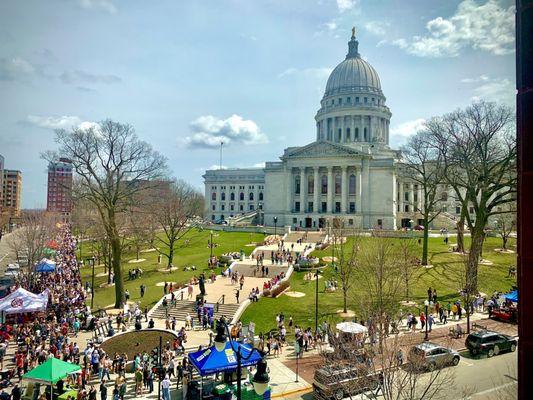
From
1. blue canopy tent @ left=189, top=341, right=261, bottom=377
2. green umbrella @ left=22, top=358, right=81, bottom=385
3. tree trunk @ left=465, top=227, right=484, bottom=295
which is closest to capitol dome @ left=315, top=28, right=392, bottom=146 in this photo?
tree trunk @ left=465, top=227, right=484, bottom=295

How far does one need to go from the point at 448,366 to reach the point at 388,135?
97962 mm

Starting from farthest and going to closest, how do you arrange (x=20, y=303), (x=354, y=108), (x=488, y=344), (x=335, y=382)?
(x=354, y=108) → (x=20, y=303) → (x=488, y=344) → (x=335, y=382)

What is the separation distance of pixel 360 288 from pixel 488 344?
499 inches

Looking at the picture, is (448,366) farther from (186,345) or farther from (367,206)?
(367,206)

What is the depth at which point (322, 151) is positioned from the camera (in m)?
87.8

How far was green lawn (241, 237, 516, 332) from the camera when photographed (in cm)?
3184

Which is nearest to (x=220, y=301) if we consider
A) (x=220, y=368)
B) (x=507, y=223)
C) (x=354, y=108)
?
(x=220, y=368)

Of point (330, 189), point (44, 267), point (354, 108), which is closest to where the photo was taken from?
point (44, 267)

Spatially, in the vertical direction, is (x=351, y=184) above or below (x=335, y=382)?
above

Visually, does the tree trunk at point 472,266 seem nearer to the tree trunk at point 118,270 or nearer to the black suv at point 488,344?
the black suv at point 488,344

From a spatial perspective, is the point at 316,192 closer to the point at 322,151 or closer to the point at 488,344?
the point at 322,151

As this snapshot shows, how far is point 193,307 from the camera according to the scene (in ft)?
113

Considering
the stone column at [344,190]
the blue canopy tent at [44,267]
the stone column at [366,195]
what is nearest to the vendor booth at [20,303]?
the blue canopy tent at [44,267]

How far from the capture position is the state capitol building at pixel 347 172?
284 feet
